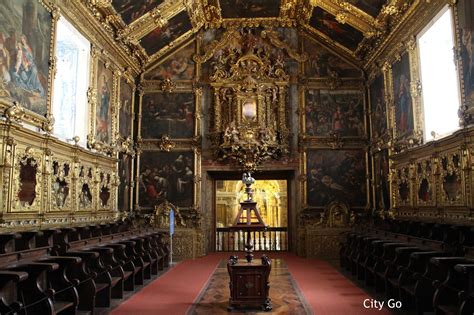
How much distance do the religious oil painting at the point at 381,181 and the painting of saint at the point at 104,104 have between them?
8.73 meters

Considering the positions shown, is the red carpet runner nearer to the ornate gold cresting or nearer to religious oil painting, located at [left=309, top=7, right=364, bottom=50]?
the ornate gold cresting

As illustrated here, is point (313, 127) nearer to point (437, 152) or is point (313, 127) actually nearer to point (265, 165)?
point (265, 165)

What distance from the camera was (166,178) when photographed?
15.1 metres

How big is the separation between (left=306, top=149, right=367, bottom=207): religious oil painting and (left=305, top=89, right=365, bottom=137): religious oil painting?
29.5 inches

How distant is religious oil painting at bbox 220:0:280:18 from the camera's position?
14531 millimetres

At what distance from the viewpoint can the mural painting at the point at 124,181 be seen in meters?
13.7

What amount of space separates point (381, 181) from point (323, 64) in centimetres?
500

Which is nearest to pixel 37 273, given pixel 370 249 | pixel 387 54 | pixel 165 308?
pixel 165 308

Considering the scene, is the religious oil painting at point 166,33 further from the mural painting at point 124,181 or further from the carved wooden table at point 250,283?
the carved wooden table at point 250,283

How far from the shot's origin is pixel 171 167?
1519cm

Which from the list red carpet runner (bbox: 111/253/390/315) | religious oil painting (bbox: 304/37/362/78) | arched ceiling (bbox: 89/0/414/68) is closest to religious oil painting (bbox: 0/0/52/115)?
arched ceiling (bbox: 89/0/414/68)

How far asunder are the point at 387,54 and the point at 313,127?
3.71 meters

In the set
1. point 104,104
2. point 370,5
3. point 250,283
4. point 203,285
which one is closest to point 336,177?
point 370,5

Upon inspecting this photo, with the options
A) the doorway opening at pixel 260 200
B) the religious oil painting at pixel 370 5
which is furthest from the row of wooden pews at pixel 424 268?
the doorway opening at pixel 260 200
